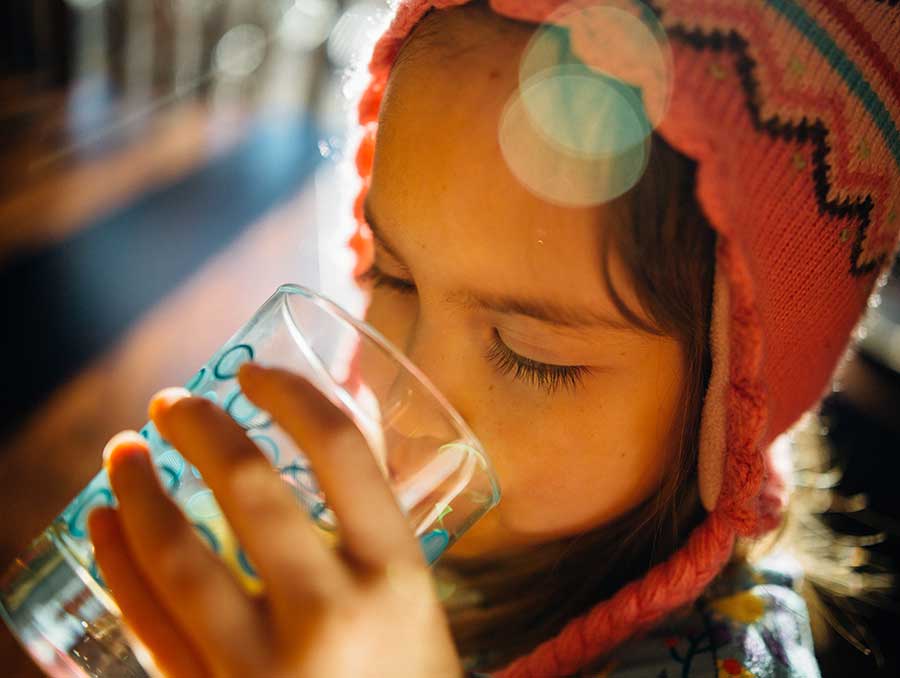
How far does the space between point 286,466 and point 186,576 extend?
0.10 meters

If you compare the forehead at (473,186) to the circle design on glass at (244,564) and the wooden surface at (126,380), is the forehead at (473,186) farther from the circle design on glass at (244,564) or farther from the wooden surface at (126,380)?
the wooden surface at (126,380)

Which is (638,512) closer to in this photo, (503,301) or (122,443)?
(503,301)

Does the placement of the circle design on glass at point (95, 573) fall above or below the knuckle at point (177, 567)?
below

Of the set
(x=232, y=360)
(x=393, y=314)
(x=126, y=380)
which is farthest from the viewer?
(x=126, y=380)

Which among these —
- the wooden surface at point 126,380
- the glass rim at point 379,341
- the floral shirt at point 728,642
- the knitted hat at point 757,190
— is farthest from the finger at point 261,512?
the wooden surface at point 126,380

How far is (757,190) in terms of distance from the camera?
71 centimetres

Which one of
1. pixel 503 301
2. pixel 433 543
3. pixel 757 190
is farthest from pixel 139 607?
pixel 757 190

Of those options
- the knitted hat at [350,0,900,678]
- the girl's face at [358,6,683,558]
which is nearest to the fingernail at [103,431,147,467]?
the girl's face at [358,6,683,558]

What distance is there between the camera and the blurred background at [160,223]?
148cm

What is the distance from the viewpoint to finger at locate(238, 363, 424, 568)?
0.46 m

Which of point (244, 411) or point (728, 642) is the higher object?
point (244, 411)

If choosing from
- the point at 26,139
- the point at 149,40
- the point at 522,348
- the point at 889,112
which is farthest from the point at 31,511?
the point at 149,40

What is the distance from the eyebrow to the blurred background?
0.43 m

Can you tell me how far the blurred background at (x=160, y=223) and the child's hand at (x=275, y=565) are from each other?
624 millimetres
